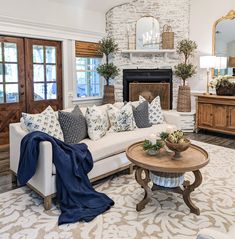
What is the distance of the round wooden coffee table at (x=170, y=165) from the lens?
8.30 feet

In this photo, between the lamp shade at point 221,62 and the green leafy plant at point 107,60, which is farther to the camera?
the green leafy plant at point 107,60

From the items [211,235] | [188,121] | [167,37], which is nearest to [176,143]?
[211,235]

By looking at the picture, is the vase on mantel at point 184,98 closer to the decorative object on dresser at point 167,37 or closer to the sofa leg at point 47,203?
the decorative object on dresser at point 167,37

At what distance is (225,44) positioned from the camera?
593 cm

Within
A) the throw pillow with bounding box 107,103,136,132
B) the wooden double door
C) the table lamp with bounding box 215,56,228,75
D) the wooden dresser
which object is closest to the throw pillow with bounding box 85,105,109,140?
the throw pillow with bounding box 107,103,136,132

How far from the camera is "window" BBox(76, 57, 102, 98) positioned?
630cm

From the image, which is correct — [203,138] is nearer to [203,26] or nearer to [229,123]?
[229,123]

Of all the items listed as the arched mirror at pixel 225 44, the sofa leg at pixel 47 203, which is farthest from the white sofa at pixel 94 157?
the arched mirror at pixel 225 44

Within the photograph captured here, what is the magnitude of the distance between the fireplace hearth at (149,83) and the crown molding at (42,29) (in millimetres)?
1279

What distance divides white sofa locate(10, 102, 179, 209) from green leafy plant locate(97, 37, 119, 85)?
253 cm

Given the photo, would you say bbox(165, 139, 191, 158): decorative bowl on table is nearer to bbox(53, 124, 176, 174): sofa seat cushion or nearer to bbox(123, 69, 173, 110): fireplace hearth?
bbox(53, 124, 176, 174): sofa seat cushion

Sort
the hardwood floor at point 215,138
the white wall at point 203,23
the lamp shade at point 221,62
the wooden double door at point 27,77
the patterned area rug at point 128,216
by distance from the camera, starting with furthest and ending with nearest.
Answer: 1. the white wall at point 203,23
2. the lamp shade at point 221,62
3. the hardwood floor at point 215,138
4. the wooden double door at point 27,77
5. the patterned area rug at point 128,216

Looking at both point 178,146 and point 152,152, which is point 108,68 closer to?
point 152,152

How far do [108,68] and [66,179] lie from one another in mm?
4003
